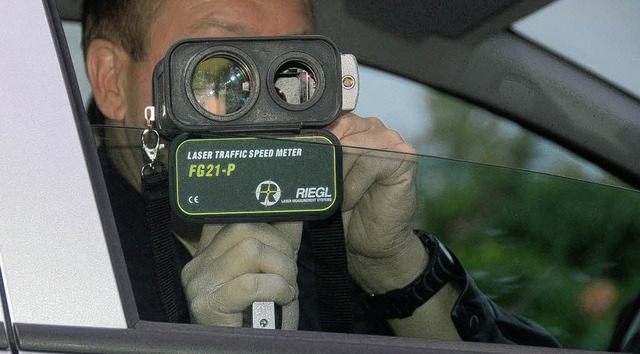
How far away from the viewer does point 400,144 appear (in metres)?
1.64

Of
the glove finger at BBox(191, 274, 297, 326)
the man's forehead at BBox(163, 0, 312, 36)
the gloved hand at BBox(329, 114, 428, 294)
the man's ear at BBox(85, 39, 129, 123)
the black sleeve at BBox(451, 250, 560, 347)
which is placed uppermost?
the man's forehead at BBox(163, 0, 312, 36)

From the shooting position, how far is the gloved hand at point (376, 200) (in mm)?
1622

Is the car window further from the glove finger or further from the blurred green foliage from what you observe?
the glove finger

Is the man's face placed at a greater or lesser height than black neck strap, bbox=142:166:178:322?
greater

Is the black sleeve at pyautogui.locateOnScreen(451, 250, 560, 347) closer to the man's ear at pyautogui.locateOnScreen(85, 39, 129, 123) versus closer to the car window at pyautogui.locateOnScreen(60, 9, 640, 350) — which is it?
the car window at pyautogui.locateOnScreen(60, 9, 640, 350)

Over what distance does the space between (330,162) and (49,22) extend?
1.36 feet

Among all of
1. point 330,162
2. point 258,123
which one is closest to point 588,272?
point 330,162

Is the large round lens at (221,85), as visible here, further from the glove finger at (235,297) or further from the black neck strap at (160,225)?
the glove finger at (235,297)

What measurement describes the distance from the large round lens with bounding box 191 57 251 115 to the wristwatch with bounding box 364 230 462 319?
31 cm

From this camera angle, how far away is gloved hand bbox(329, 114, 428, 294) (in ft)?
5.32

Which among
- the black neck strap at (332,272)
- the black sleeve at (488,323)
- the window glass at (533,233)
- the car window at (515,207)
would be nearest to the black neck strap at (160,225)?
the window glass at (533,233)

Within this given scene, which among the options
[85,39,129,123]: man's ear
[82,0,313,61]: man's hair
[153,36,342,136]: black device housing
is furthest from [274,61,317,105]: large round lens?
[85,39,129,123]: man's ear

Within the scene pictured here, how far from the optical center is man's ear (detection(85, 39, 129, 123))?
1.61 m

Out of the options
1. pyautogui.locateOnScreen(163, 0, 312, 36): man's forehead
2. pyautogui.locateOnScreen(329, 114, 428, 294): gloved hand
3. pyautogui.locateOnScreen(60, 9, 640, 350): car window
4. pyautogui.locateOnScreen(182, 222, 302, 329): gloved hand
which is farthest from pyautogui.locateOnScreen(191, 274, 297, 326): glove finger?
pyautogui.locateOnScreen(163, 0, 312, 36): man's forehead
